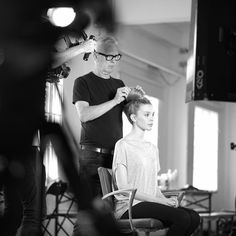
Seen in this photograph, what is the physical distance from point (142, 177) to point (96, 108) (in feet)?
1.73

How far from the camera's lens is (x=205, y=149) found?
9.57m

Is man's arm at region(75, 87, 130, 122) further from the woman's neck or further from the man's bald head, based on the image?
the man's bald head

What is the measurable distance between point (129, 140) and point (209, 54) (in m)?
1.97

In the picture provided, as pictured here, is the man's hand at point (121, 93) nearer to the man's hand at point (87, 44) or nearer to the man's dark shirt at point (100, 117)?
the man's dark shirt at point (100, 117)

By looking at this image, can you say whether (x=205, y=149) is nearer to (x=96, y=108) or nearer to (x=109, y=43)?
(x=96, y=108)

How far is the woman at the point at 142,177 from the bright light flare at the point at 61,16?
254 centimetres

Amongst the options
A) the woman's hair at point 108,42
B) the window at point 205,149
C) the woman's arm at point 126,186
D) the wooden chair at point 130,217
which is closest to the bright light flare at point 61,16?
the woman's hair at point 108,42

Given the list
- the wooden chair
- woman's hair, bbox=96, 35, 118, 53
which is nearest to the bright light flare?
woman's hair, bbox=96, 35, 118, 53

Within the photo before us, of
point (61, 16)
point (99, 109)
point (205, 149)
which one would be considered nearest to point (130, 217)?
point (99, 109)

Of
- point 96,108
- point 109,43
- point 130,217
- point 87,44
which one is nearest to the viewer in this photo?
point 109,43

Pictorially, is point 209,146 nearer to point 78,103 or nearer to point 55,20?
point 78,103

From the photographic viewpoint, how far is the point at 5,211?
23cm

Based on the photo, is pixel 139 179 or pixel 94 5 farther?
pixel 139 179

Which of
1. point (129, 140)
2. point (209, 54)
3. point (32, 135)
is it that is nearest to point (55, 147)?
point (32, 135)
